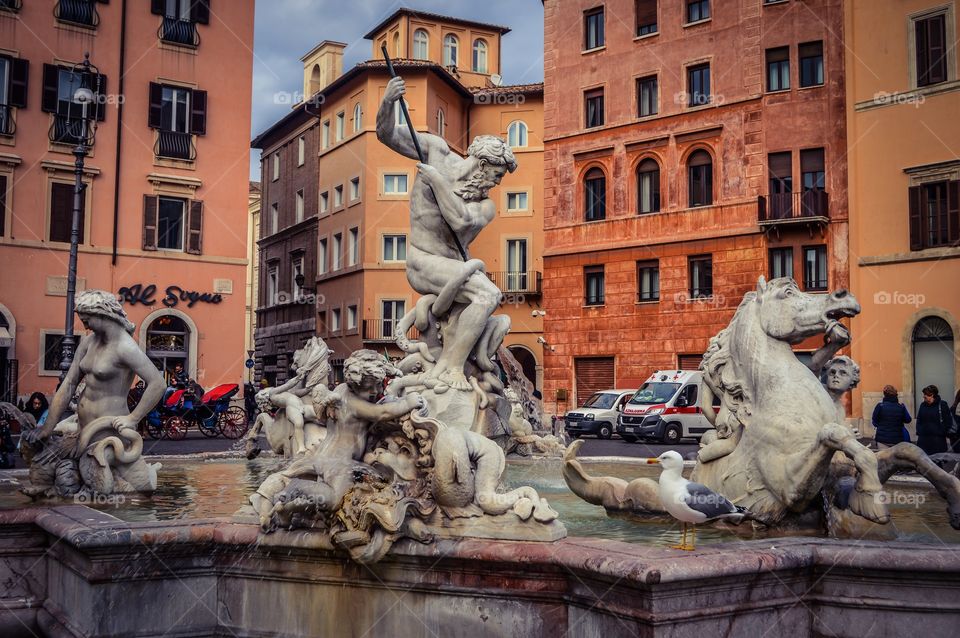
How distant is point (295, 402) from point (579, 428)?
1962 cm

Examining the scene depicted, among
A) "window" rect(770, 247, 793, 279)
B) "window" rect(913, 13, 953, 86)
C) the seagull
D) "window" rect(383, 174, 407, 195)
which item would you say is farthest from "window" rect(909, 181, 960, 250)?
the seagull

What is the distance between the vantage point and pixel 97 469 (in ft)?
18.4

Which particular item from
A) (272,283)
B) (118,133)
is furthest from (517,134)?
(118,133)

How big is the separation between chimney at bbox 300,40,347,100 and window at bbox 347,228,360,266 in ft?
32.9

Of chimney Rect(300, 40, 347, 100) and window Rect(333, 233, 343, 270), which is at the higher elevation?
chimney Rect(300, 40, 347, 100)

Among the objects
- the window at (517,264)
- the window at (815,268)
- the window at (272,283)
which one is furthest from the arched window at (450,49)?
the window at (815,268)

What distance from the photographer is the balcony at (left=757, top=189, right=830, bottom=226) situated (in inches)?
1212

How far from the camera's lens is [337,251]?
159 ft

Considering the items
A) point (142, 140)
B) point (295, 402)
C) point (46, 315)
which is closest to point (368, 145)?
point (142, 140)

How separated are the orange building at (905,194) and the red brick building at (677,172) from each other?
0.91 metres

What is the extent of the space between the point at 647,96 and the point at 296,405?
30011 mm

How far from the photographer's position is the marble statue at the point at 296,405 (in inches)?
290

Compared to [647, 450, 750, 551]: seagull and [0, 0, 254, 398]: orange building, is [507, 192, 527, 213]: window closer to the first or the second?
[0, 0, 254, 398]: orange building

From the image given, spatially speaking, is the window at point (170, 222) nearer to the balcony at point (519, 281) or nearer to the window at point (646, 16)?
the balcony at point (519, 281)
